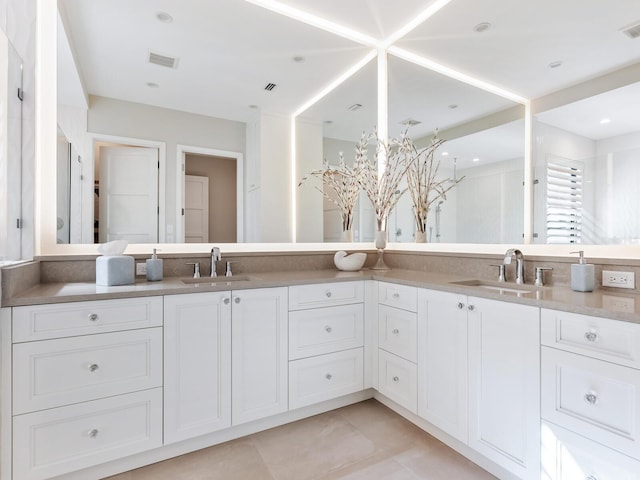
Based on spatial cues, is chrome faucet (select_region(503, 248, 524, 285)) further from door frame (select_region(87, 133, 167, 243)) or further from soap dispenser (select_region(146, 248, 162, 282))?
door frame (select_region(87, 133, 167, 243))

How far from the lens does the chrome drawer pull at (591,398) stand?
1176 millimetres

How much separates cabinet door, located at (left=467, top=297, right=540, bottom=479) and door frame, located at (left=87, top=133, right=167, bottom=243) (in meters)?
1.82

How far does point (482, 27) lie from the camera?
2.14 metres

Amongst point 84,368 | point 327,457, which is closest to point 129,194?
point 84,368

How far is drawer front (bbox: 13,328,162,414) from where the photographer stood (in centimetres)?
138

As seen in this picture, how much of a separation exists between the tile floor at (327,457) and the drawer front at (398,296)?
71 centimetres

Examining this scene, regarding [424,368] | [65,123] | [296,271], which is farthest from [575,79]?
[65,123]

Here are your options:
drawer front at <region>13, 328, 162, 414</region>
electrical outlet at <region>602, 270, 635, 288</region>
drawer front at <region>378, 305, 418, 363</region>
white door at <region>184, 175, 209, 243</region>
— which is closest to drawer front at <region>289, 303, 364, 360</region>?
drawer front at <region>378, 305, 418, 363</region>

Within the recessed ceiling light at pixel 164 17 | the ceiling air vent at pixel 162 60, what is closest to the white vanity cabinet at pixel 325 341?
the ceiling air vent at pixel 162 60

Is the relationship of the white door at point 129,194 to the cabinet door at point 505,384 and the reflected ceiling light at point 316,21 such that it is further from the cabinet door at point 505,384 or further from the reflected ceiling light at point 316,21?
the cabinet door at point 505,384

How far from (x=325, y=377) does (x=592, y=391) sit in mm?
1314

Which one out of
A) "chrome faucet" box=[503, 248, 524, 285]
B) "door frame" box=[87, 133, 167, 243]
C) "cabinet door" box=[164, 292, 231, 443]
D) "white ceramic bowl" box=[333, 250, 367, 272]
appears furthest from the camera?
"white ceramic bowl" box=[333, 250, 367, 272]

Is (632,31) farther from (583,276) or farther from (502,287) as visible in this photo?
(502,287)

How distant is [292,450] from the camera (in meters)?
1.78
